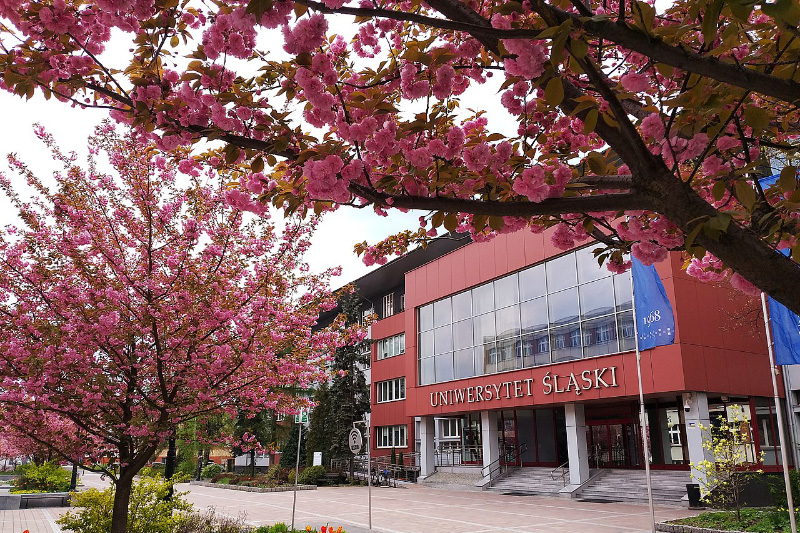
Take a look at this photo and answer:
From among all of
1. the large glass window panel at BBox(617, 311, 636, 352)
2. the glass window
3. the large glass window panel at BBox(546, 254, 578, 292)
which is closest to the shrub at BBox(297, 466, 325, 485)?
the glass window

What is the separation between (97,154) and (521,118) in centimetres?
678

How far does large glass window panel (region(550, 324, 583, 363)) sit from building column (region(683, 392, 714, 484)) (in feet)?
13.7

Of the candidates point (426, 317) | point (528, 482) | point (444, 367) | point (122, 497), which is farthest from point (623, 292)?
point (122, 497)

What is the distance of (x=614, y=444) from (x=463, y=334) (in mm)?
8491

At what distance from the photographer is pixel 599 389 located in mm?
20656

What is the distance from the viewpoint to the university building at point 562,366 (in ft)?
62.4

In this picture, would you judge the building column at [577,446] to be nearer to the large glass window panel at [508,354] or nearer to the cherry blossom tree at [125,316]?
the large glass window panel at [508,354]

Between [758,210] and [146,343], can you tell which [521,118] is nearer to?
[758,210]

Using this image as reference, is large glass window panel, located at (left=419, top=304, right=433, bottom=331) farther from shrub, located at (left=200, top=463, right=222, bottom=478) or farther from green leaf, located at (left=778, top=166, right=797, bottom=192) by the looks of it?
green leaf, located at (left=778, top=166, right=797, bottom=192)

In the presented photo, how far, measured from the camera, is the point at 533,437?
27.1m

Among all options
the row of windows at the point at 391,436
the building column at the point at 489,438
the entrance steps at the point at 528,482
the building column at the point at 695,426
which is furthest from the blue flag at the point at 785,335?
the row of windows at the point at 391,436

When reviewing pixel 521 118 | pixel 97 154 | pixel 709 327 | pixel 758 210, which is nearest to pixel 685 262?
pixel 758 210

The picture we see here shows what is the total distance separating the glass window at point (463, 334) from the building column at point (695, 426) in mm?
10838

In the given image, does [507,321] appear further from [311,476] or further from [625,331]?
[311,476]
